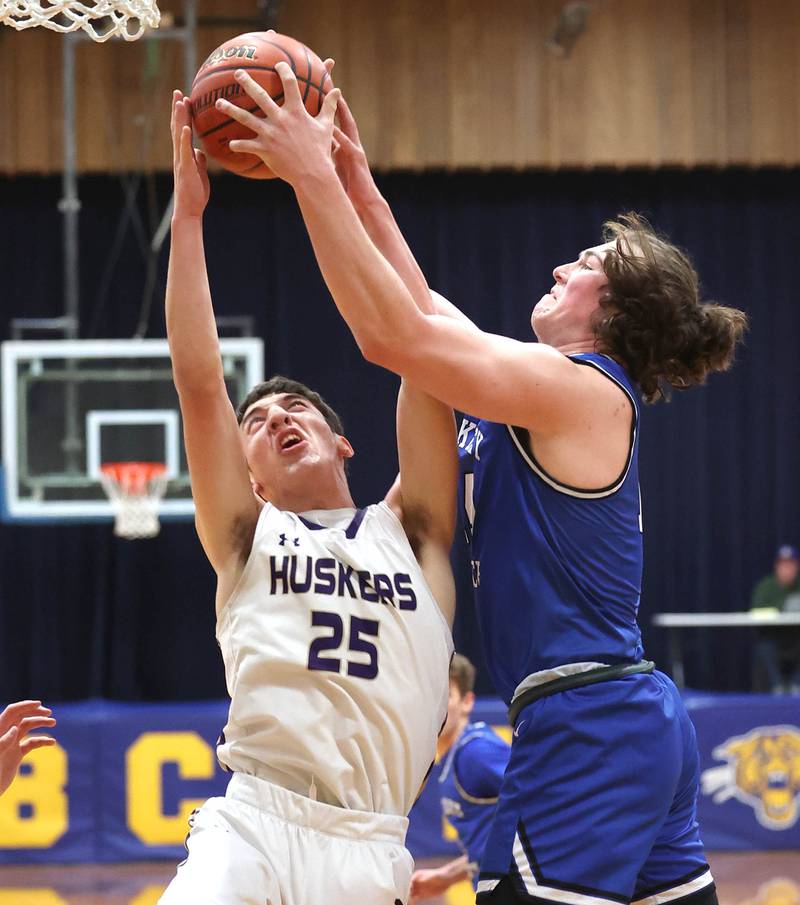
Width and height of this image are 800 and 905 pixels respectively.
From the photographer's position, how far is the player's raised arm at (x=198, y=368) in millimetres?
2988

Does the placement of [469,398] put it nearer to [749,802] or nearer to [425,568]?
[425,568]

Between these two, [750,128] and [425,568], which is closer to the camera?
[425,568]

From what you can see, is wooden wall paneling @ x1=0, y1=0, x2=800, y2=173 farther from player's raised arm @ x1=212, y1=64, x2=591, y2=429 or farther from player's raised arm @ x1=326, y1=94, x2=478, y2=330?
player's raised arm @ x1=212, y1=64, x2=591, y2=429

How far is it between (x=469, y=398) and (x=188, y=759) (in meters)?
6.69

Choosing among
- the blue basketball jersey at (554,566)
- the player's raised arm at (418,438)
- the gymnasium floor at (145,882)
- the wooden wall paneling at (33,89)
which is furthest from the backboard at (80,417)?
the blue basketball jersey at (554,566)

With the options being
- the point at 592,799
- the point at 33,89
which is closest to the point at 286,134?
the point at 592,799

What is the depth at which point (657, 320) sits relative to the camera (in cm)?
295

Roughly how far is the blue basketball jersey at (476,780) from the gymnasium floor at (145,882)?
283 cm

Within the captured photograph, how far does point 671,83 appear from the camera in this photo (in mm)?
13703

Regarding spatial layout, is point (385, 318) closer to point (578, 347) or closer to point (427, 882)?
point (578, 347)

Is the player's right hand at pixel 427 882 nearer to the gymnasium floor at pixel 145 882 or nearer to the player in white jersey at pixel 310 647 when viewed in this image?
the player in white jersey at pixel 310 647

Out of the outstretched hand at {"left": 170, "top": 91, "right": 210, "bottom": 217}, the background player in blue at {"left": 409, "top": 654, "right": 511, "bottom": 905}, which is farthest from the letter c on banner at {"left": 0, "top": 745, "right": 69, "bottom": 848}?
the outstretched hand at {"left": 170, "top": 91, "right": 210, "bottom": 217}

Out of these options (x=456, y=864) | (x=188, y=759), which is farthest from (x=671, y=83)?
(x=456, y=864)

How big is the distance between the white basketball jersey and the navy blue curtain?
459 inches
